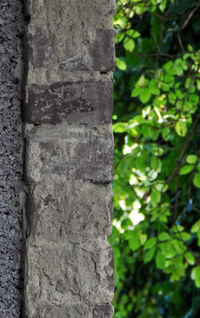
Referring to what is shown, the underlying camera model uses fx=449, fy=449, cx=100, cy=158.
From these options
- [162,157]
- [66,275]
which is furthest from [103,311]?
[162,157]

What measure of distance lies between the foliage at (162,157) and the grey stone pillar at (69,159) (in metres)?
0.78

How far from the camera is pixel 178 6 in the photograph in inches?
101

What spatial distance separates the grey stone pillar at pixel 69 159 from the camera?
82 cm

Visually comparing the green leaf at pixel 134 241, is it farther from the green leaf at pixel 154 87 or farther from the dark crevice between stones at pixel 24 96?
the dark crevice between stones at pixel 24 96

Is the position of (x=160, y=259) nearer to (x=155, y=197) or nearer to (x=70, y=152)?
(x=155, y=197)

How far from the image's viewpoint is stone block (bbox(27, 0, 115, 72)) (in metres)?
0.85

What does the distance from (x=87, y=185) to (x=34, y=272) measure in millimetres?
186

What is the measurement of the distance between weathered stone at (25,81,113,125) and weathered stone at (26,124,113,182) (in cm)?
Answer: 2

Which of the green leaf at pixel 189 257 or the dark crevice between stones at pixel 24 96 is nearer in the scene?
the dark crevice between stones at pixel 24 96

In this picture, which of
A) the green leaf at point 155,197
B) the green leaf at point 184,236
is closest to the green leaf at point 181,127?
the green leaf at point 155,197

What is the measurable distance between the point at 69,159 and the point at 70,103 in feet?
0.35

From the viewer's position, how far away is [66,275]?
0.83m

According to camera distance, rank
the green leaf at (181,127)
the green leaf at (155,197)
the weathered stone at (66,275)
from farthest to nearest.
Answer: the green leaf at (181,127)
the green leaf at (155,197)
the weathered stone at (66,275)

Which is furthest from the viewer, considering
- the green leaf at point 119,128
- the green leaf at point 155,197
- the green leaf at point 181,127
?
the green leaf at point 181,127
